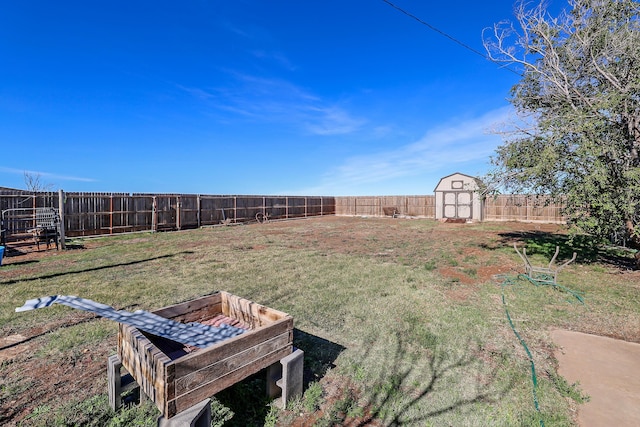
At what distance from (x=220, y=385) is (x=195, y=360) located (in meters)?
0.31

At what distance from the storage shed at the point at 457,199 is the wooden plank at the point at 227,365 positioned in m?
20.8

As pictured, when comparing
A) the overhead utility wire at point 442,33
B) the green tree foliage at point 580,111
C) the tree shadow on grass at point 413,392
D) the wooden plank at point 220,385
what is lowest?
the tree shadow on grass at point 413,392

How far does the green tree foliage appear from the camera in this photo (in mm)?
6039

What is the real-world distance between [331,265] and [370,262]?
1.15 meters

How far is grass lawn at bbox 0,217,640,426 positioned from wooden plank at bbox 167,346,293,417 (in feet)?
1.47

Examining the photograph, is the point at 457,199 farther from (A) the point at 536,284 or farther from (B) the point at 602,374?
(B) the point at 602,374

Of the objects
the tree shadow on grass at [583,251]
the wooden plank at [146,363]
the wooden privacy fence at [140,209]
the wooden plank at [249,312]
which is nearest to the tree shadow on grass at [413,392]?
the wooden plank at [249,312]

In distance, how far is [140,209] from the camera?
563 inches

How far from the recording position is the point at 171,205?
1560 cm

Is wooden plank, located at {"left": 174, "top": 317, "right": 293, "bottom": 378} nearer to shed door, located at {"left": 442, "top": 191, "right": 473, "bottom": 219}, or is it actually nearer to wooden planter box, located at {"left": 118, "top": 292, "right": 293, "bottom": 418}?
wooden planter box, located at {"left": 118, "top": 292, "right": 293, "bottom": 418}

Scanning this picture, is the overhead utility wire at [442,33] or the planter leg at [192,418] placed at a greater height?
the overhead utility wire at [442,33]

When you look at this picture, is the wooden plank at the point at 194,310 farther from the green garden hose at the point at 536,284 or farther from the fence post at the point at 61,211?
the fence post at the point at 61,211

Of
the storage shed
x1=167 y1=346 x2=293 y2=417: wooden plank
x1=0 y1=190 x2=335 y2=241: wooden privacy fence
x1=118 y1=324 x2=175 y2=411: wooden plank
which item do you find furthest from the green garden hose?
the storage shed

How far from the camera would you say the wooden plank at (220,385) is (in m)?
1.72
